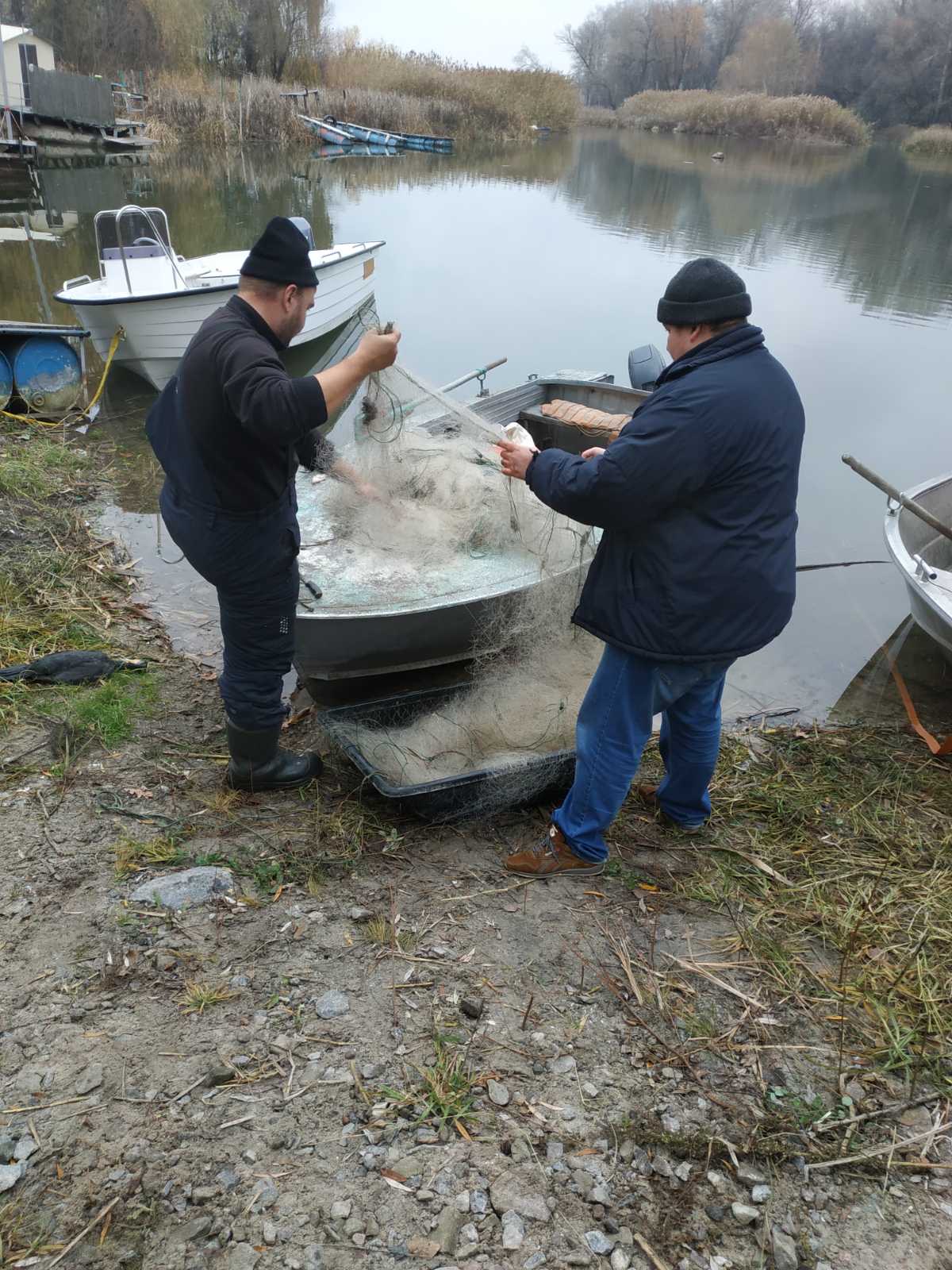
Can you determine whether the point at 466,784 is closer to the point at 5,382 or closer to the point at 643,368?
the point at 643,368

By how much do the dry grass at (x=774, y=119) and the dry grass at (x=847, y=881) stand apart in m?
60.3

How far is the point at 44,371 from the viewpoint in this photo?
8969mm

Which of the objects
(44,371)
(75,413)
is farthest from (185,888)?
(75,413)

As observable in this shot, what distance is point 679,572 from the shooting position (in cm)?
280

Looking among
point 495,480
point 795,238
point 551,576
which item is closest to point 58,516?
point 495,480

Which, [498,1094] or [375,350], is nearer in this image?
[498,1094]

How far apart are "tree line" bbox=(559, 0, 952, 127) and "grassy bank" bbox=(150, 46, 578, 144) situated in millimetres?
28806

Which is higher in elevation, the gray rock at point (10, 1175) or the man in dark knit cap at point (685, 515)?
the man in dark knit cap at point (685, 515)

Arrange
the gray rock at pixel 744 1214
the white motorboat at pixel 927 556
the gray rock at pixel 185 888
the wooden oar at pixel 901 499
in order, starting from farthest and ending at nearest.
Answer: the white motorboat at pixel 927 556 < the wooden oar at pixel 901 499 < the gray rock at pixel 185 888 < the gray rock at pixel 744 1214

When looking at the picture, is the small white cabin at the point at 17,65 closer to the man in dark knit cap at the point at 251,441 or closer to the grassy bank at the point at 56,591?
the grassy bank at the point at 56,591

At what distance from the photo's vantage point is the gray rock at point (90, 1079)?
2.25 meters

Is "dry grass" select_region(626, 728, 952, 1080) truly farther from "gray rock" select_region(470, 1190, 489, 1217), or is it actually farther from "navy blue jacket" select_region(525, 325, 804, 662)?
"gray rock" select_region(470, 1190, 489, 1217)

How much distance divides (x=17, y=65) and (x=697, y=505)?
39593mm

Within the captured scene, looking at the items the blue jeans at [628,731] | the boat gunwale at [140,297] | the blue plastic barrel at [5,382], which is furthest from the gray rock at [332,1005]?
the boat gunwale at [140,297]
